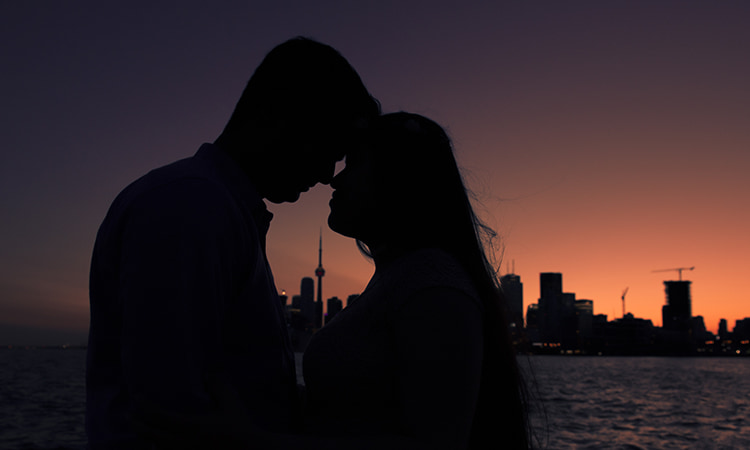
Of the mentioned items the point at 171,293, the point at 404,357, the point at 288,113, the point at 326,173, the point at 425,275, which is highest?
the point at 288,113

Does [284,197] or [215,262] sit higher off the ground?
[284,197]

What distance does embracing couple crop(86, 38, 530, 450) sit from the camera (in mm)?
1601

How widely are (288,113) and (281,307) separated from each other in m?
0.95

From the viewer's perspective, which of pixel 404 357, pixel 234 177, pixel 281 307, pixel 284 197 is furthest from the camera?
pixel 284 197

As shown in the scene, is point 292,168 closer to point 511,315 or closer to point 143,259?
point 143,259

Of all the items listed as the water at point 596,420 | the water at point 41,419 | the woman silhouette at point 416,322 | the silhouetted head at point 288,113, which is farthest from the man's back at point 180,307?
the water at point 41,419

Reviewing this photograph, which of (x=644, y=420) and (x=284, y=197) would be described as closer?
(x=284, y=197)

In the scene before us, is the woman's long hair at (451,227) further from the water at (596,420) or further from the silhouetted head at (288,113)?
the water at (596,420)

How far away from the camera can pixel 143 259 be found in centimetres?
158

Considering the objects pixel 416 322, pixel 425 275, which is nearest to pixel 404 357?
pixel 416 322

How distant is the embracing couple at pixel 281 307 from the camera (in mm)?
1601

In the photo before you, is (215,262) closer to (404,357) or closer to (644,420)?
(404,357)

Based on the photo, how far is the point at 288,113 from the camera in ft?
8.04

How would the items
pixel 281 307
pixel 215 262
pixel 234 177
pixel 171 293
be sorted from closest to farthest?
pixel 171 293, pixel 215 262, pixel 234 177, pixel 281 307
